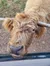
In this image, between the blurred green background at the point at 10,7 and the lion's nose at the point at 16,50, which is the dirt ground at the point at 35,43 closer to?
the blurred green background at the point at 10,7

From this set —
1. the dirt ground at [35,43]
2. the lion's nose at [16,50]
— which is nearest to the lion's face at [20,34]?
the lion's nose at [16,50]

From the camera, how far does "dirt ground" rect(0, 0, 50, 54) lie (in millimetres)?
5654

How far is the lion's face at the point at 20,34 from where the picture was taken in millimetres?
3701

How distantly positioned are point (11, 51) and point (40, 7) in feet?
4.44

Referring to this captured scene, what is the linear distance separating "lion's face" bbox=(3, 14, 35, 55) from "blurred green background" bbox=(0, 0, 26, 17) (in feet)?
8.70

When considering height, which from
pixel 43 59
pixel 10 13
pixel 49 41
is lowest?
pixel 49 41

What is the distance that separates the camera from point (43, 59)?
2.92 meters

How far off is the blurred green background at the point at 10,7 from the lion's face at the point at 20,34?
104 inches

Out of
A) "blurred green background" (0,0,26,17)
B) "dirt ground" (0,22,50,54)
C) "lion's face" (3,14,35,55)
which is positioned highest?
"lion's face" (3,14,35,55)

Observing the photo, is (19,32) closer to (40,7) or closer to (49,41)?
(40,7)

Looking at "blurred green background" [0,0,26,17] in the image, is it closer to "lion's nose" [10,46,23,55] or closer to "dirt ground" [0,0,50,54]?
"dirt ground" [0,0,50,54]

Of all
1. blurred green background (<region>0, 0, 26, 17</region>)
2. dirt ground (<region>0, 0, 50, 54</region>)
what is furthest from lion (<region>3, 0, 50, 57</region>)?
blurred green background (<region>0, 0, 26, 17</region>)

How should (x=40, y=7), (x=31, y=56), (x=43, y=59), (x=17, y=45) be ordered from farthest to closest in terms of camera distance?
(x=40, y=7) < (x=17, y=45) < (x=31, y=56) < (x=43, y=59)

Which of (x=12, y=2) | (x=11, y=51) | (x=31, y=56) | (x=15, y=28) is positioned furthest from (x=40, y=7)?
(x=12, y=2)
